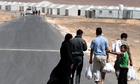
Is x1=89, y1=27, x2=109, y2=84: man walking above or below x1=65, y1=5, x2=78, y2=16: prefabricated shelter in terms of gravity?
above

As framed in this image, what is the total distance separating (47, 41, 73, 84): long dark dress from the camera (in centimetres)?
801

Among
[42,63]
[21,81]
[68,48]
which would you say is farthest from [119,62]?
[42,63]

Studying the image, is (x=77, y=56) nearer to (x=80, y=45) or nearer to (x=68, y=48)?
(x=80, y=45)

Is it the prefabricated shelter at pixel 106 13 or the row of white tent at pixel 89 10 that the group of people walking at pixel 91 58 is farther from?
the prefabricated shelter at pixel 106 13

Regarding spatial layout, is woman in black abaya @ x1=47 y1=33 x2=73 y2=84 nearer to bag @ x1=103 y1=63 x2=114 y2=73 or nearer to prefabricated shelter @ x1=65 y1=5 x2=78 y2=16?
bag @ x1=103 y1=63 x2=114 y2=73

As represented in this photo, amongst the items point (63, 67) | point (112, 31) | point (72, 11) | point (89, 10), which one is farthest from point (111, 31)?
point (72, 11)

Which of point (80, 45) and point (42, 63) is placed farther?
point (42, 63)

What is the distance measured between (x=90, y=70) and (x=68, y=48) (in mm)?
1639

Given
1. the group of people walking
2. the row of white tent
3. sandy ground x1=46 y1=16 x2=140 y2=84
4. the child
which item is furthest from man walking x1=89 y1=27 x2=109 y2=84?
the row of white tent

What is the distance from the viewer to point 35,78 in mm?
11367

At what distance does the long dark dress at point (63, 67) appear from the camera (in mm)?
8008

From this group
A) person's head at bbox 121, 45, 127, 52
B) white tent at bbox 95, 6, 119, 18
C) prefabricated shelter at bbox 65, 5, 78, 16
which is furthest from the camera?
prefabricated shelter at bbox 65, 5, 78, 16

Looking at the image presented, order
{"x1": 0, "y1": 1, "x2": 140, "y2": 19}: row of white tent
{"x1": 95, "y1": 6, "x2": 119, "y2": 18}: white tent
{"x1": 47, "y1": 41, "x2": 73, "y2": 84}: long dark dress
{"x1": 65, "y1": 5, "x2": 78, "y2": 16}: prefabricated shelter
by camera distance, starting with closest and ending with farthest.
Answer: {"x1": 47, "y1": 41, "x2": 73, "y2": 84}: long dark dress → {"x1": 0, "y1": 1, "x2": 140, "y2": 19}: row of white tent → {"x1": 95, "y1": 6, "x2": 119, "y2": 18}: white tent → {"x1": 65, "y1": 5, "x2": 78, "y2": 16}: prefabricated shelter

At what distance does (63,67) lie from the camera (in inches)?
317
